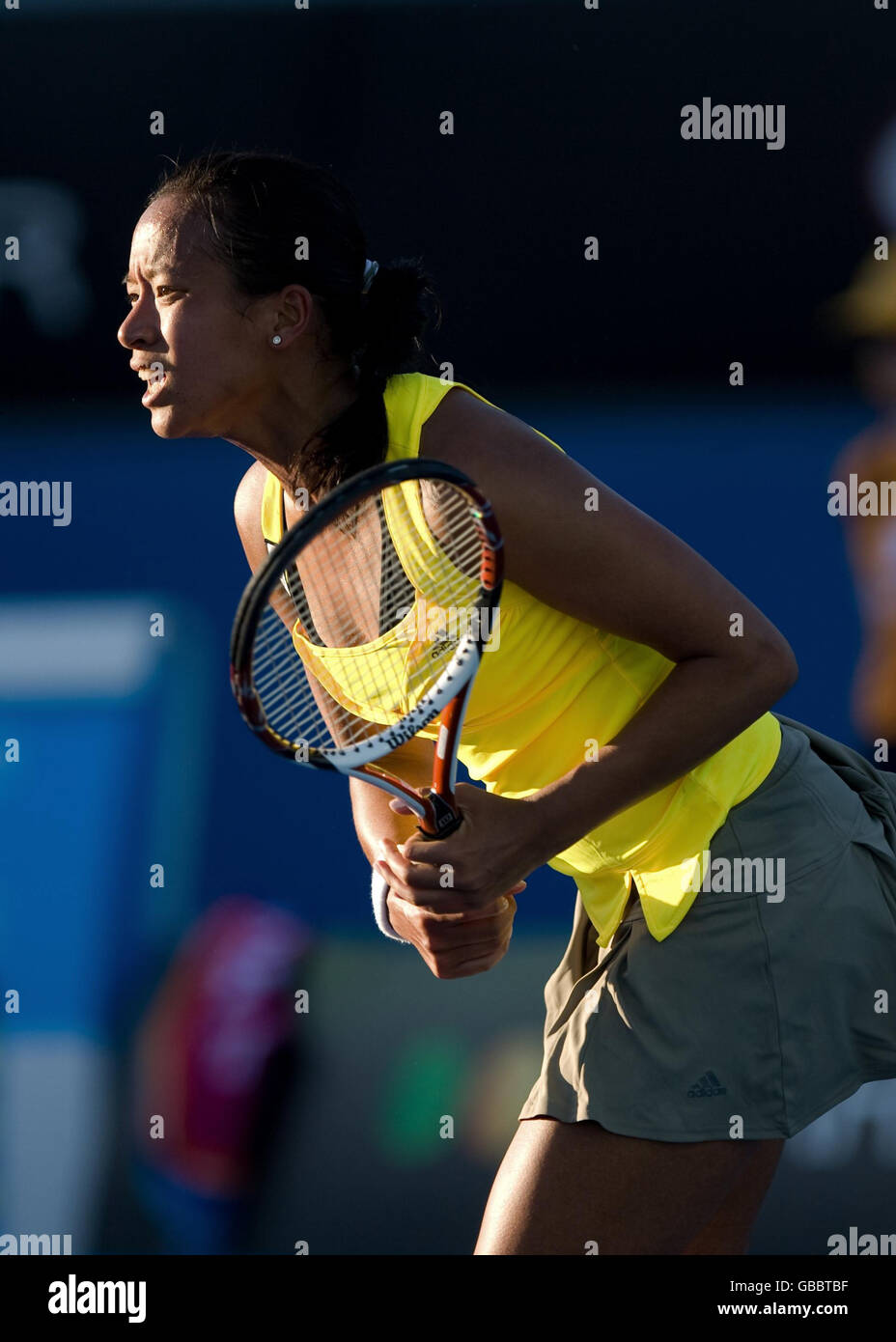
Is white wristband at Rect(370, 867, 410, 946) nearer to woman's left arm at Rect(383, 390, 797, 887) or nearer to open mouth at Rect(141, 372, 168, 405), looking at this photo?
woman's left arm at Rect(383, 390, 797, 887)

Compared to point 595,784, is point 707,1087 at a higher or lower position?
lower

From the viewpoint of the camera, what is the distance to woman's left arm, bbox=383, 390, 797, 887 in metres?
1.52

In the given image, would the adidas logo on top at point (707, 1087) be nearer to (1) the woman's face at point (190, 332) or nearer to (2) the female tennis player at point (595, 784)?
(2) the female tennis player at point (595, 784)

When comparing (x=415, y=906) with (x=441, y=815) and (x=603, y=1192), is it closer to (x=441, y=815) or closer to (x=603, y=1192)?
(x=441, y=815)

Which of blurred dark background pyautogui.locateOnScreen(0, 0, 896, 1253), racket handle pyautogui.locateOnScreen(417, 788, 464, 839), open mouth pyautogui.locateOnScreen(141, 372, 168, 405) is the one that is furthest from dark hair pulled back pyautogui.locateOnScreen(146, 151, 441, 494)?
blurred dark background pyautogui.locateOnScreen(0, 0, 896, 1253)

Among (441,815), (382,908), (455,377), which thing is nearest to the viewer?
(441,815)

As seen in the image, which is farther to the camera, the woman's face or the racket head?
the woman's face

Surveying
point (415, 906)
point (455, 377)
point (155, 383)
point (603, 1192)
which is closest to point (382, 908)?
point (415, 906)

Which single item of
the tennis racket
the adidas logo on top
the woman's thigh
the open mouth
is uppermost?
the open mouth

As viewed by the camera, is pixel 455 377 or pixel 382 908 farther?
pixel 455 377

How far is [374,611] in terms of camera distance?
1.65 m

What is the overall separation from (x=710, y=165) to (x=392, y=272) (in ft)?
3.51

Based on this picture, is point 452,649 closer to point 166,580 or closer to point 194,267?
point 194,267

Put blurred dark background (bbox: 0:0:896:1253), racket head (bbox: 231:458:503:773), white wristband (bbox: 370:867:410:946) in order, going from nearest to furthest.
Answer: racket head (bbox: 231:458:503:773) < white wristband (bbox: 370:867:410:946) < blurred dark background (bbox: 0:0:896:1253)
